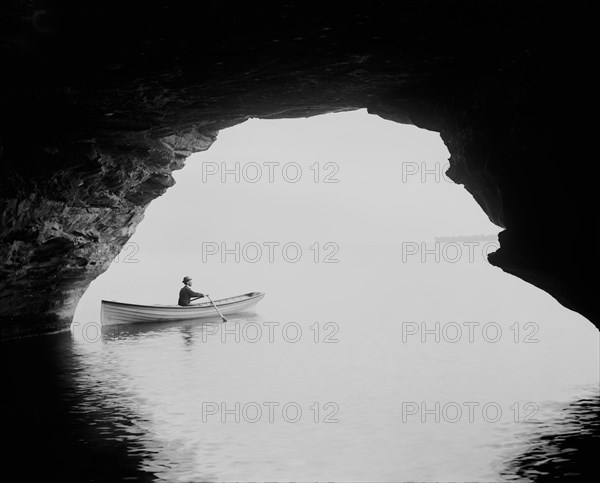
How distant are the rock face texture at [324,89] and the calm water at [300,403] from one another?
12.7 ft

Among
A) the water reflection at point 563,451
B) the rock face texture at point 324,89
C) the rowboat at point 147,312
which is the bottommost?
the water reflection at point 563,451

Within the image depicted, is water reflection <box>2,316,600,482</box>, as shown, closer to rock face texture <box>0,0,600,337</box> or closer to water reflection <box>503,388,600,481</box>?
water reflection <box>503,388,600,481</box>

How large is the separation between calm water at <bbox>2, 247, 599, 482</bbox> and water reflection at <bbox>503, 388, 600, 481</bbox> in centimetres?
5

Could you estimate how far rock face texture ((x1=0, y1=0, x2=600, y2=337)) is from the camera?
10320mm

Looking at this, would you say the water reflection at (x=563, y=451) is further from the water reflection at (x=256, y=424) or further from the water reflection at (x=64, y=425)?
the water reflection at (x=64, y=425)

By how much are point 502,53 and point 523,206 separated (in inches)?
136

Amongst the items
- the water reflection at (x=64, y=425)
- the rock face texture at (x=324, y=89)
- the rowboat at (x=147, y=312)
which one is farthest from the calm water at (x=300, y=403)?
the rock face texture at (x=324, y=89)

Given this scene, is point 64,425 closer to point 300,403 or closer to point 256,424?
point 256,424

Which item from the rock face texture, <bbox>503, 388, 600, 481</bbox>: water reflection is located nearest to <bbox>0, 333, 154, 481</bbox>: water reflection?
the rock face texture

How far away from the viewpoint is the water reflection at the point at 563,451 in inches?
432

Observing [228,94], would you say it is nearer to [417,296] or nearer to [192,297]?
[192,297]

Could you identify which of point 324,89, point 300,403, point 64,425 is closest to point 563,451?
point 300,403

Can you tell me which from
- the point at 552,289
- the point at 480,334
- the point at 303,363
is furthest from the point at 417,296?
the point at 552,289

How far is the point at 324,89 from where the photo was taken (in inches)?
582
